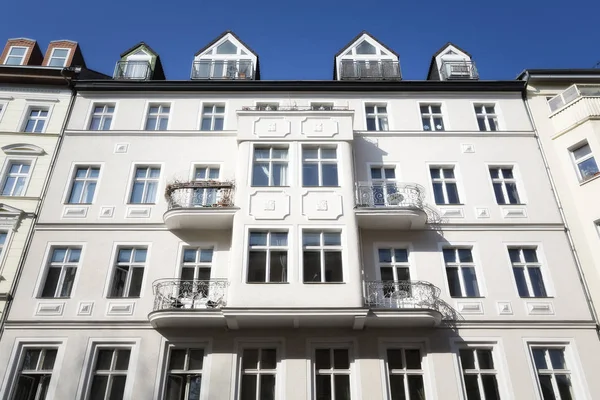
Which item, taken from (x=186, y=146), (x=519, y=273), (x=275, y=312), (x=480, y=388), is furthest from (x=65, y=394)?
(x=519, y=273)

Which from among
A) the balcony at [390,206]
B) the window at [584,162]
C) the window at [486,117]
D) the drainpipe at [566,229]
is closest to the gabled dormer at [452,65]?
the window at [486,117]

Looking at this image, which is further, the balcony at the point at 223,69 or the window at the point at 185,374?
the balcony at the point at 223,69

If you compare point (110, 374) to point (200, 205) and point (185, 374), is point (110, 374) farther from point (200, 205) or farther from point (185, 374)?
point (200, 205)

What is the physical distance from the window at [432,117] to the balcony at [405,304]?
6.92 metres

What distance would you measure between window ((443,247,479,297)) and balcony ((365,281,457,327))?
0.74m

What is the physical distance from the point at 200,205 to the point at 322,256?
432 cm

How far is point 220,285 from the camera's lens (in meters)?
13.3

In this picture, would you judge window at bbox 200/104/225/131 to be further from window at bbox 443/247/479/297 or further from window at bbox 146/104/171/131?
window at bbox 443/247/479/297

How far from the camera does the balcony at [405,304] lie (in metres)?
12.5

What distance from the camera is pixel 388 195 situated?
49.3 ft

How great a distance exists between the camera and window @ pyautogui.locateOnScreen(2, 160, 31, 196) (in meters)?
15.8

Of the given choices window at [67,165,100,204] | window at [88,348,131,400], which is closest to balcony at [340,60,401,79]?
window at [67,165,100,204]

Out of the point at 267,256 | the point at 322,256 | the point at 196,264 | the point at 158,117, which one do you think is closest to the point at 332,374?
the point at 322,256

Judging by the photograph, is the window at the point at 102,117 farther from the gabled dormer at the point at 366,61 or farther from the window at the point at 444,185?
the window at the point at 444,185
